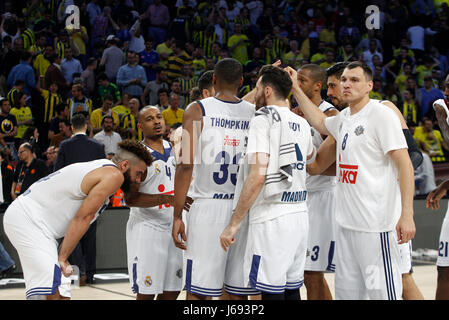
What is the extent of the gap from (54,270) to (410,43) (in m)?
14.3

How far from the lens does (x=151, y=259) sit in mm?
5637

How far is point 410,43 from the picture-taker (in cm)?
1720

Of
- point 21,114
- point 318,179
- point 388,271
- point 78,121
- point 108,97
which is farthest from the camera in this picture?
point 108,97

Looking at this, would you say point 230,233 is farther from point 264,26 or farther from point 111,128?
point 264,26

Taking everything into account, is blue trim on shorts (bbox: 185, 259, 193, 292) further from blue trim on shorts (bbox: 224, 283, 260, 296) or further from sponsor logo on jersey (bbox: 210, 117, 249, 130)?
sponsor logo on jersey (bbox: 210, 117, 249, 130)

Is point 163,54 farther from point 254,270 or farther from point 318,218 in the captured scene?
point 254,270

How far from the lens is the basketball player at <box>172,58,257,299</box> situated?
4.96m

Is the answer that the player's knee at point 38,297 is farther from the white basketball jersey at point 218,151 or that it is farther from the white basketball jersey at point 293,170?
the white basketball jersey at point 293,170

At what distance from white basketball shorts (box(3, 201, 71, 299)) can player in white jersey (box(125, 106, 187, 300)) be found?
885 millimetres

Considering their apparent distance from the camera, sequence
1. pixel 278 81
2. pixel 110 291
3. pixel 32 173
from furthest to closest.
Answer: pixel 32 173 < pixel 110 291 < pixel 278 81

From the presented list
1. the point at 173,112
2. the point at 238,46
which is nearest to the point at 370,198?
the point at 173,112

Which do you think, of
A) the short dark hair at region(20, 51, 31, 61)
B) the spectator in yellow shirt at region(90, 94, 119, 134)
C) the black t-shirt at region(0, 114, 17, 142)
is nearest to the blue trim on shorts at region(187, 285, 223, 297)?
the black t-shirt at region(0, 114, 17, 142)

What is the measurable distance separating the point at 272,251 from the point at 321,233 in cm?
115

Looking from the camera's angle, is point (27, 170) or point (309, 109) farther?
point (27, 170)
